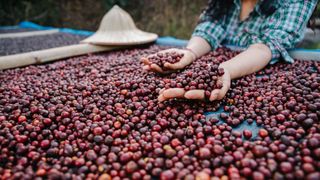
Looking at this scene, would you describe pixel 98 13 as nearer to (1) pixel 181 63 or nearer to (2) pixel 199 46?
(2) pixel 199 46

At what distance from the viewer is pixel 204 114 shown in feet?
6.46

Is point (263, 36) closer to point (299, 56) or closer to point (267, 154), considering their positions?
point (299, 56)

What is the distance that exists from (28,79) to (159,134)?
5.92ft

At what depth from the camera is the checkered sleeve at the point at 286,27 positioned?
293 cm

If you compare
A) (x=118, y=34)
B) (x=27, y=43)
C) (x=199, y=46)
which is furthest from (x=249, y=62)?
(x=27, y=43)

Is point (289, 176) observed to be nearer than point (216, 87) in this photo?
Yes

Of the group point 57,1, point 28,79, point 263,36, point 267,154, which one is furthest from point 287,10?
point 57,1

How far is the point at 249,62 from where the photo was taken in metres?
2.64

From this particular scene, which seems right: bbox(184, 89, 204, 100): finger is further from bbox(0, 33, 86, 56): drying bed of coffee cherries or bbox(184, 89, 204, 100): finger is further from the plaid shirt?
bbox(0, 33, 86, 56): drying bed of coffee cherries

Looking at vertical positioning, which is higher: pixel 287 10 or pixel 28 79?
pixel 287 10

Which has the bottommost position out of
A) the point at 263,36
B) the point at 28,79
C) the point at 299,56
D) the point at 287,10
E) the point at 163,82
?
the point at 28,79

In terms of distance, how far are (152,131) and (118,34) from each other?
9.69 ft

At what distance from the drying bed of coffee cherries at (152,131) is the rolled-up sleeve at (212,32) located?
112cm

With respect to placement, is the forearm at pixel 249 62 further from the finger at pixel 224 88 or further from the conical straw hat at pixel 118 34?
the conical straw hat at pixel 118 34
